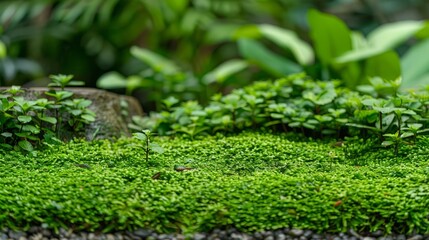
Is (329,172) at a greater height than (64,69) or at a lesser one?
lesser

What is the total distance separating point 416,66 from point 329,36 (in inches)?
22.3

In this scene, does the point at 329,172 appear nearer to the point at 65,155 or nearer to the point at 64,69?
the point at 65,155

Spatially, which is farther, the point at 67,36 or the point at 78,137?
the point at 67,36

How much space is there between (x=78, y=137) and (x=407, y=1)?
4719 mm

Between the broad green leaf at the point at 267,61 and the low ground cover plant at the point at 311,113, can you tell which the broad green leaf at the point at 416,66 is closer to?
the broad green leaf at the point at 267,61

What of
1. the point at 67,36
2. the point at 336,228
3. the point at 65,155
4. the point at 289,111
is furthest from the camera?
the point at 67,36

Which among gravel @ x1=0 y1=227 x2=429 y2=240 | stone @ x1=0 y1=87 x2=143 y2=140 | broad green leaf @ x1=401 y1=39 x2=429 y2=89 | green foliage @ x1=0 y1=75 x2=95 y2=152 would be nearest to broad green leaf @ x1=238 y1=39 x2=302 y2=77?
broad green leaf @ x1=401 y1=39 x2=429 y2=89

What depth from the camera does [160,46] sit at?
15.8 ft

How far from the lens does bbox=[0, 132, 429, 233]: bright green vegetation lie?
1.51 metres

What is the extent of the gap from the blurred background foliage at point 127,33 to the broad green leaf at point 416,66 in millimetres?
1266

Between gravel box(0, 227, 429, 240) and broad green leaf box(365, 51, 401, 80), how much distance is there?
1819mm

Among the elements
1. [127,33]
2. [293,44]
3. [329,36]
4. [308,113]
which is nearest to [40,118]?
[308,113]

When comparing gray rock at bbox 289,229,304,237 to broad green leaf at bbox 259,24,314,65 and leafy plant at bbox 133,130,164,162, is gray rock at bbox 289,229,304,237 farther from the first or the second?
broad green leaf at bbox 259,24,314,65

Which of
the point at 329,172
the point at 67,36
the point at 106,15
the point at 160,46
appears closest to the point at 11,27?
the point at 67,36
